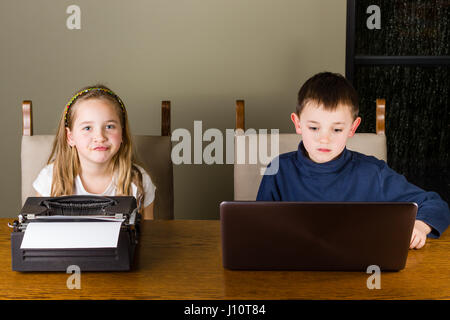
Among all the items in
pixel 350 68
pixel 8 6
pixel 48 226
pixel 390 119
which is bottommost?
pixel 48 226

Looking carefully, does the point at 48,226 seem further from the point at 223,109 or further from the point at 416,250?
the point at 223,109

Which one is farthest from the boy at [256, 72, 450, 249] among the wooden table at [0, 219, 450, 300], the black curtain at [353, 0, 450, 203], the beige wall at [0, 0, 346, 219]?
the black curtain at [353, 0, 450, 203]

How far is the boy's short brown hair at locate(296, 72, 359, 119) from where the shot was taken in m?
1.40

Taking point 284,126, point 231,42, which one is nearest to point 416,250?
point 284,126

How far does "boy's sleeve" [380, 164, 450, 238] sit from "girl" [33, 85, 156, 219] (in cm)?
77

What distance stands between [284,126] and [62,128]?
1157 millimetres

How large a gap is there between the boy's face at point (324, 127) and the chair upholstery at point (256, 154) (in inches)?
12.7

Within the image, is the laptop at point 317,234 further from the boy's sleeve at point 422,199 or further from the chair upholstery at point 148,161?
the chair upholstery at point 148,161

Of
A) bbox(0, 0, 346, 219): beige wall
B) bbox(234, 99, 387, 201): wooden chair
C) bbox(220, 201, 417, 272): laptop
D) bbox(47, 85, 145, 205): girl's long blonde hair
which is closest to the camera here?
Answer: bbox(220, 201, 417, 272): laptop

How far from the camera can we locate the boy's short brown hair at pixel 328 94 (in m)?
1.40

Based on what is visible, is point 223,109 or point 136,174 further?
point 223,109

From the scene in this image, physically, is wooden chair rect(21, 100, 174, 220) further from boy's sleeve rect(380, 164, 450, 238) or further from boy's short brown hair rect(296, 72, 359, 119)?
boy's sleeve rect(380, 164, 450, 238)

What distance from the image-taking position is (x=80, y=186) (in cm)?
164

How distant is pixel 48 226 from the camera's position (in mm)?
1025
